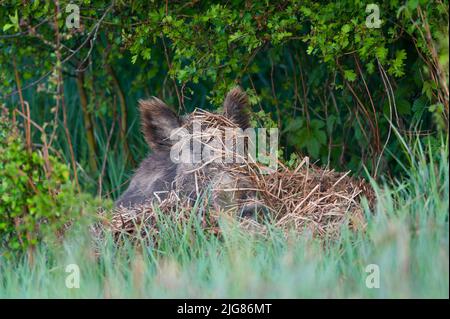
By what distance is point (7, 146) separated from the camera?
5168 mm

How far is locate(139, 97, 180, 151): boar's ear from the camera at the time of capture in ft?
20.4

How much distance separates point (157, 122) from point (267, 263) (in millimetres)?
2171

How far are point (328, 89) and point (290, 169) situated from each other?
1.89 m

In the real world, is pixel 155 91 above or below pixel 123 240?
above

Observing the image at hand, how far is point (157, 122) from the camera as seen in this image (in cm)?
632

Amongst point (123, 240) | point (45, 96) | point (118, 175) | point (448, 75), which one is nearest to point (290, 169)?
point (123, 240)

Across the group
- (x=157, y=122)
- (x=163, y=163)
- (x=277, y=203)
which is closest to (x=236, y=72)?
(x=157, y=122)

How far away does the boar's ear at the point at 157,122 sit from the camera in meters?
6.23

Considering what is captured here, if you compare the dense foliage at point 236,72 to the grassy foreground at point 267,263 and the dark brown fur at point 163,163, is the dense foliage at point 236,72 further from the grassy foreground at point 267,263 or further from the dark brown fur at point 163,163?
the grassy foreground at point 267,263

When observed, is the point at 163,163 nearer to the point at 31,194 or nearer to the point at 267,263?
the point at 31,194

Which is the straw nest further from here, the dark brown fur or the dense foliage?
the dense foliage

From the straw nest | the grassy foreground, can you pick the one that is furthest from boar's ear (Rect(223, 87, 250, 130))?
the grassy foreground

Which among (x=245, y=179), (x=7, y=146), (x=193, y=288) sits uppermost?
(x=7, y=146)

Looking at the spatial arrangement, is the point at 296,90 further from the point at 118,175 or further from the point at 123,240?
the point at 123,240
